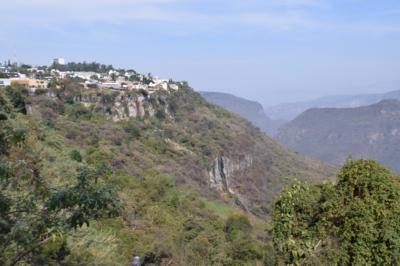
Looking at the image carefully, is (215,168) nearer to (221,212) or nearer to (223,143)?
(223,143)

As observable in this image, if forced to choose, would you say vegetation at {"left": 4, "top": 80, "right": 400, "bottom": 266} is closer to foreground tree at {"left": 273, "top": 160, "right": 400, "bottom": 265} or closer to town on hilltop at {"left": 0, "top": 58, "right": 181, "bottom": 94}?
foreground tree at {"left": 273, "top": 160, "right": 400, "bottom": 265}

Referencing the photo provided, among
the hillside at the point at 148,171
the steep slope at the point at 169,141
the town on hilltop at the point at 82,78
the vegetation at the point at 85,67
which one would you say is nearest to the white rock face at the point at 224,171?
the steep slope at the point at 169,141

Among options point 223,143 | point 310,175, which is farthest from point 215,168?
point 310,175

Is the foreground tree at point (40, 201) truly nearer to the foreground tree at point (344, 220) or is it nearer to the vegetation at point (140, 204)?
the vegetation at point (140, 204)

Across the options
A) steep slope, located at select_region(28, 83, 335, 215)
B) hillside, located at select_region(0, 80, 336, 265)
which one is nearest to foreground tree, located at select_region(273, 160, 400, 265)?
hillside, located at select_region(0, 80, 336, 265)

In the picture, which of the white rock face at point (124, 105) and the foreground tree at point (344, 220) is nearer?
the foreground tree at point (344, 220)

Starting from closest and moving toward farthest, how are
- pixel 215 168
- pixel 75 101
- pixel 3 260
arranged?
pixel 3 260 → pixel 75 101 → pixel 215 168

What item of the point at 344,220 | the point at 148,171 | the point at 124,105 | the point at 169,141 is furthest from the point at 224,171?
the point at 344,220
